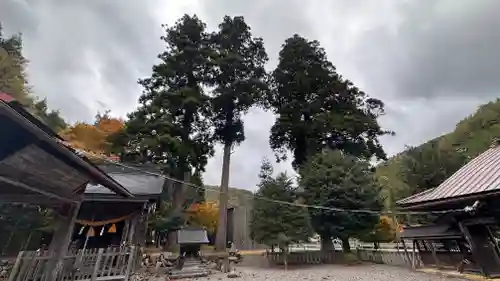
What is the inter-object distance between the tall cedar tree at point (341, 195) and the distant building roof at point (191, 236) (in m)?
7.15

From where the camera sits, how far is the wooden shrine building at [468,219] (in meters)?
7.49

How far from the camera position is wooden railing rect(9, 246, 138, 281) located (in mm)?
5434

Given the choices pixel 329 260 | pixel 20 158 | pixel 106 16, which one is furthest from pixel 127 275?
pixel 329 260

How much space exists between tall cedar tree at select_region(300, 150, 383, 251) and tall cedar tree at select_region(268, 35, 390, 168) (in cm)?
369

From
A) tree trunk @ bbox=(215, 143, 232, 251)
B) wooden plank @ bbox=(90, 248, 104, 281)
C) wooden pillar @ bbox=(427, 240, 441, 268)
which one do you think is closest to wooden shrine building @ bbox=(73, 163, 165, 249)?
wooden plank @ bbox=(90, 248, 104, 281)

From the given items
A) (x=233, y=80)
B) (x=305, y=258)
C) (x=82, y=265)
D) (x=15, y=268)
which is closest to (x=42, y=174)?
(x=15, y=268)

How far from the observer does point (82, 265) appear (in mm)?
7438

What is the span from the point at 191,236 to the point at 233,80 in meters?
12.9

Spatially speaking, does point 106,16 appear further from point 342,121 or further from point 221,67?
point 342,121

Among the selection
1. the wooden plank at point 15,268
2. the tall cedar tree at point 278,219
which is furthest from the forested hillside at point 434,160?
the wooden plank at point 15,268

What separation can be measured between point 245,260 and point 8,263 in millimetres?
12833

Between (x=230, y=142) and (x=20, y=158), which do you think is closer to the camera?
(x=20, y=158)

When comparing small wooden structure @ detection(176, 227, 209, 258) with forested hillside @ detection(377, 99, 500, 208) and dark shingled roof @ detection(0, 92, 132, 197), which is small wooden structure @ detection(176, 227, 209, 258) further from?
forested hillside @ detection(377, 99, 500, 208)

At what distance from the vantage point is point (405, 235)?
10633 mm
